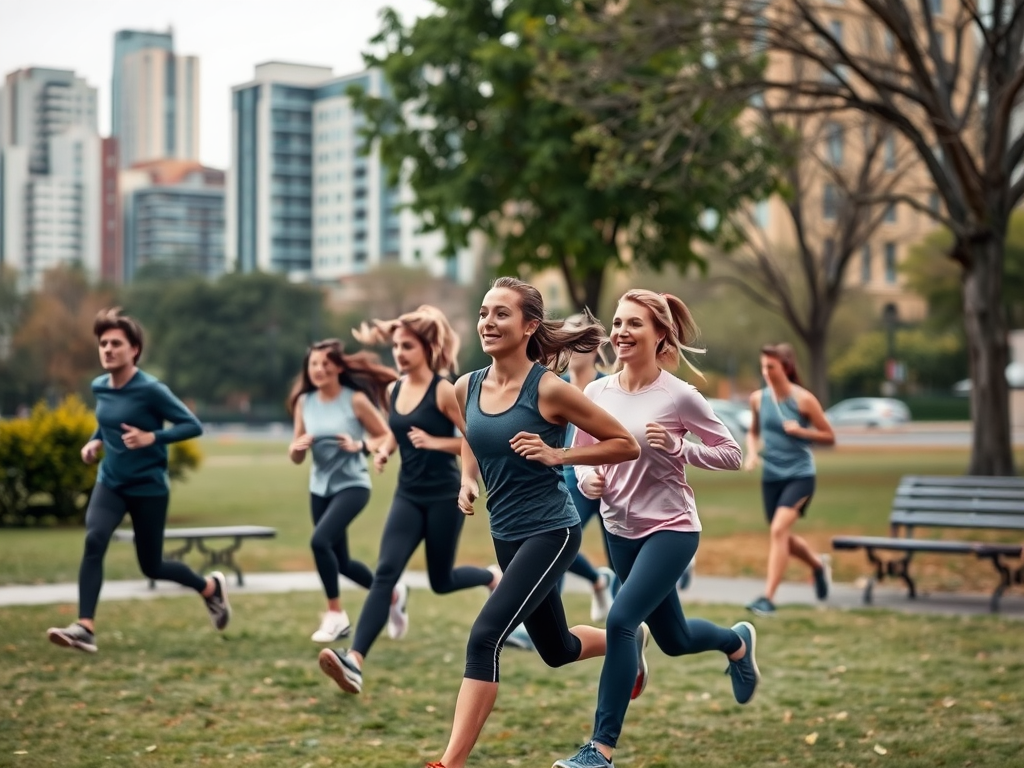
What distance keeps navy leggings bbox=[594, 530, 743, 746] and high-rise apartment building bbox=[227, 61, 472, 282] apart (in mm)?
160568

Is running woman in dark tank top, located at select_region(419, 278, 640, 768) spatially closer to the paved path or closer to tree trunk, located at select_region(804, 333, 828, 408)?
the paved path

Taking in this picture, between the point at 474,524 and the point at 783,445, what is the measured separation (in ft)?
33.6

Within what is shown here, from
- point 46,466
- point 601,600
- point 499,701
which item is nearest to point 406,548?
point 499,701

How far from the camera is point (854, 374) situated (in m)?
77.4

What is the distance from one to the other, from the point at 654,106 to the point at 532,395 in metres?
14.4

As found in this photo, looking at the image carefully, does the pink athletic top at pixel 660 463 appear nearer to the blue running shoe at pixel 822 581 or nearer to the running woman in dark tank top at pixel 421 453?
the running woman in dark tank top at pixel 421 453

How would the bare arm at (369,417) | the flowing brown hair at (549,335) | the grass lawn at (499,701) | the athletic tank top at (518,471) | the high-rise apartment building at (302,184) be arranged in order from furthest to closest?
the high-rise apartment building at (302,184) → the bare arm at (369,417) → the grass lawn at (499,701) → the flowing brown hair at (549,335) → the athletic tank top at (518,471)

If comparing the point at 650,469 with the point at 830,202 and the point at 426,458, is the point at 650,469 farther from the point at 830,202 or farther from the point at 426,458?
the point at 830,202

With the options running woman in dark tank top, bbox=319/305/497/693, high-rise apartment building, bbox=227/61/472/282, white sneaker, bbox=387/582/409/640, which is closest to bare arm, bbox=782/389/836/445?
white sneaker, bbox=387/582/409/640

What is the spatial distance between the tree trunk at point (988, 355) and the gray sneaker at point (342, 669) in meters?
15.2

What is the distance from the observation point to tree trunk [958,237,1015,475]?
68.7 feet

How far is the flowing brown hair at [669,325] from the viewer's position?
6551 mm

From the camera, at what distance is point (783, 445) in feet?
37.1

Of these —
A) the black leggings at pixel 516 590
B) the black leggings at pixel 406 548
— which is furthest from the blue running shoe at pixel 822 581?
the black leggings at pixel 516 590
